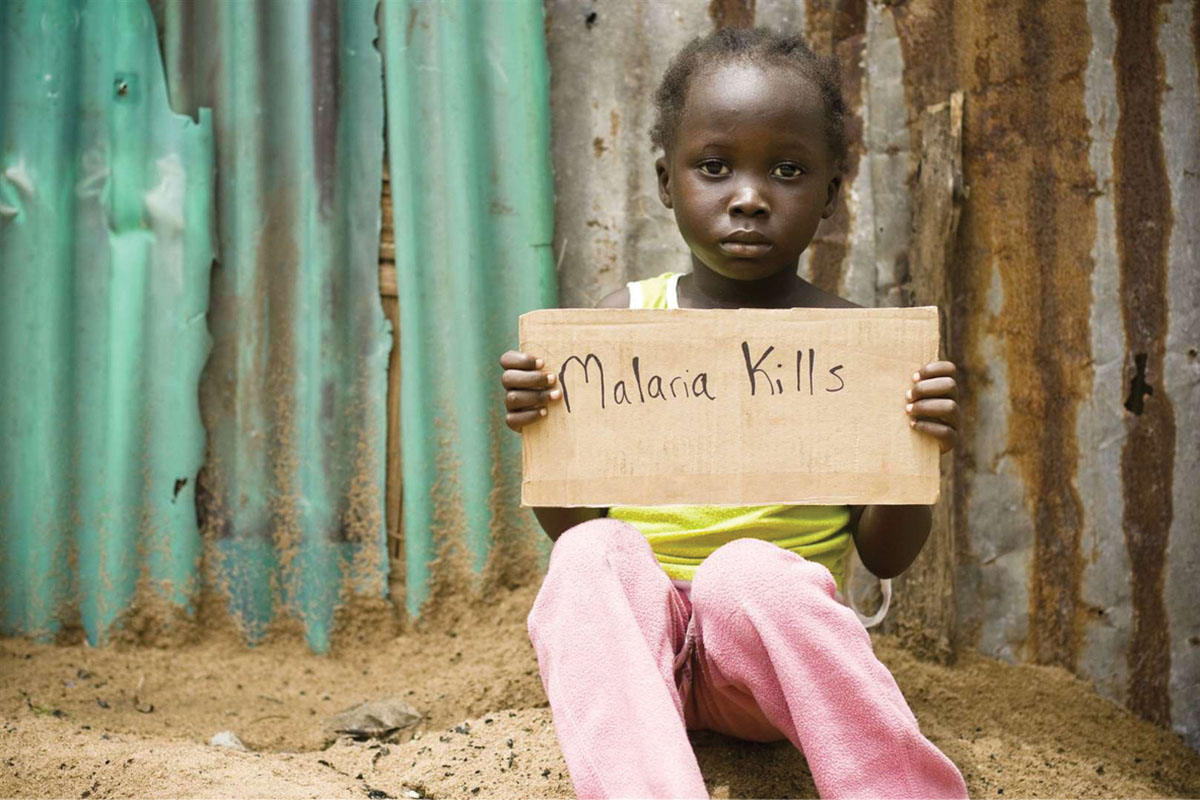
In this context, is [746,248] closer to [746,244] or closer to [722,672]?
[746,244]

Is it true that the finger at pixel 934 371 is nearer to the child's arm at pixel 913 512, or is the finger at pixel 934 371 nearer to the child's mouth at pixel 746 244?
the child's arm at pixel 913 512

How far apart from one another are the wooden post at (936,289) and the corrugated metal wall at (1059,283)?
42mm

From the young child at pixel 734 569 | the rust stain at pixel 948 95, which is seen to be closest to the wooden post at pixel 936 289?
the rust stain at pixel 948 95

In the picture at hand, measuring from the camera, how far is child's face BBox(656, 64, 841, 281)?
1.90 metres

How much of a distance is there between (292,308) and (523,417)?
41.1 inches

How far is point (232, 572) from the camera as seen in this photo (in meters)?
2.59

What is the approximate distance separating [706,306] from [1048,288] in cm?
84

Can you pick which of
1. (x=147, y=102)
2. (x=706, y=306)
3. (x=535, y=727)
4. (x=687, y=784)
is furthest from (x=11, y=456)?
(x=687, y=784)

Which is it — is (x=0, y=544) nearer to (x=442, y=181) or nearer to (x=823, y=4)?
(x=442, y=181)

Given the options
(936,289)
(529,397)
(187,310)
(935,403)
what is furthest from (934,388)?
(187,310)

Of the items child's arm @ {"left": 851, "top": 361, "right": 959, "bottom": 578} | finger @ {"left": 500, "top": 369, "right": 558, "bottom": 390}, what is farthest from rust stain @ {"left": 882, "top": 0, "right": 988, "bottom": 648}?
finger @ {"left": 500, "top": 369, "right": 558, "bottom": 390}

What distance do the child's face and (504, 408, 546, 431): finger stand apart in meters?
0.44

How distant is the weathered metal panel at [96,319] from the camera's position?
250 centimetres

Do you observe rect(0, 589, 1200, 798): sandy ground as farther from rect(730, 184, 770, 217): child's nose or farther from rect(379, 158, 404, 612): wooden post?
rect(730, 184, 770, 217): child's nose
